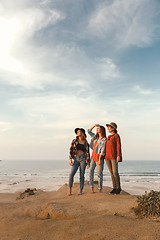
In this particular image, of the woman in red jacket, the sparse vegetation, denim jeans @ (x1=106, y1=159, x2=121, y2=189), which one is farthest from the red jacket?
the sparse vegetation

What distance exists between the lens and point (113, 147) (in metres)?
6.53

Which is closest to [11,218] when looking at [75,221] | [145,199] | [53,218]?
[53,218]

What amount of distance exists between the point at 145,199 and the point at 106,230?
1.54m

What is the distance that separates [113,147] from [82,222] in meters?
2.97

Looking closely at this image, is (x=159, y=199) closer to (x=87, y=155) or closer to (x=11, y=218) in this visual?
(x=87, y=155)

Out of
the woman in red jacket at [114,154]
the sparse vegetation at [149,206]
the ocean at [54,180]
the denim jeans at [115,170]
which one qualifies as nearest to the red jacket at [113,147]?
the woman in red jacket at [114,154]

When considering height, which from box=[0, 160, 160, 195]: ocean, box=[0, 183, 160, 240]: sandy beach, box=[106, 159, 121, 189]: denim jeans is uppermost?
box=[106, 159, 121, 189]: denim jeans

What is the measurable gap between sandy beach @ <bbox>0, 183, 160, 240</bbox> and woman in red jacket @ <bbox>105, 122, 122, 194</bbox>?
0.60 metres

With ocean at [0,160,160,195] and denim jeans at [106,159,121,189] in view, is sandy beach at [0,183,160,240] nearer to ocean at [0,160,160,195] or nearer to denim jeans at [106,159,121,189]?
denim jeans at [106,159,121,189]

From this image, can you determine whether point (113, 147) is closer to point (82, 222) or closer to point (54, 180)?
point (82, 222)

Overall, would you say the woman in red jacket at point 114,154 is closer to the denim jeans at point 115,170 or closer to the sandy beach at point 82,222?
the denim jeans at point 115,170

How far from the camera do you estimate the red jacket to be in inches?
251

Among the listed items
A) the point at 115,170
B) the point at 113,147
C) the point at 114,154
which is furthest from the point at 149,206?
the point at 113,147

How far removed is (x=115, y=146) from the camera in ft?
21.6
